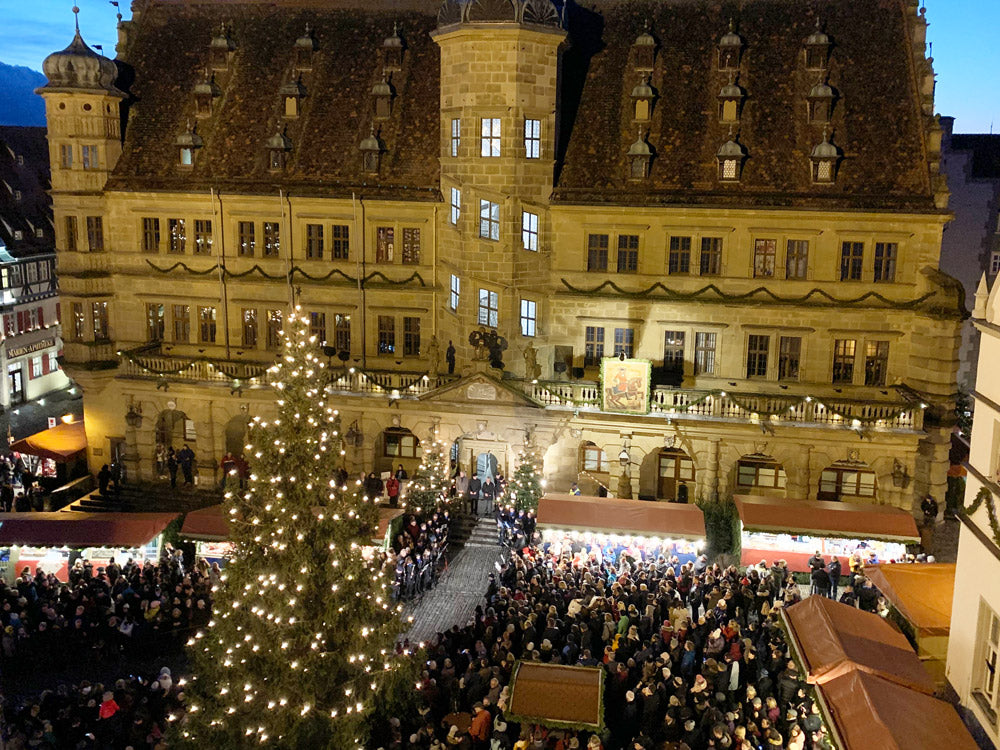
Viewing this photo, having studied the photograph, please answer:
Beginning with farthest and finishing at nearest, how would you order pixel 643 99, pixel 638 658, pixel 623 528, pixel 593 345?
pixel 593 345, pixel 643 99, pixel 623 528, pixel 638 658

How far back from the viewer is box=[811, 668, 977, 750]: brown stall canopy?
18734mm

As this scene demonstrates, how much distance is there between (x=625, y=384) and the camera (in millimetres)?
38312

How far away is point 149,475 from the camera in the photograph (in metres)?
45.2

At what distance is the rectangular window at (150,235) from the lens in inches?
1790

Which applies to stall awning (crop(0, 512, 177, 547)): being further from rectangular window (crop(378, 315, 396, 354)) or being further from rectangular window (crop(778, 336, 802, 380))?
rectangular window (crop(778, 336, 802, 380))

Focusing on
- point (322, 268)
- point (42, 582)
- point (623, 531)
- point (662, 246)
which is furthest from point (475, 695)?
point (322, 268)

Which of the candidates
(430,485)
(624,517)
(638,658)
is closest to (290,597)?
(638,658)

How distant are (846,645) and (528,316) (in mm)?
22217

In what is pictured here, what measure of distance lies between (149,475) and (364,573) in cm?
2800

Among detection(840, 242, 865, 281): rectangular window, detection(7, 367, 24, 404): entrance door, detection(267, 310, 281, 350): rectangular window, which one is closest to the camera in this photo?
detection(840, 242, 865, 281): rectangular window

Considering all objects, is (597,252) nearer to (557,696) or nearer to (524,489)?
(524,489)

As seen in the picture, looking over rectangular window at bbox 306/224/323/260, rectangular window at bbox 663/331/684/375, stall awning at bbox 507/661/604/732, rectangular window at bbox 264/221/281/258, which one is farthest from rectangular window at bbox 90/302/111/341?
stall awning at bbox 507/661/604/732

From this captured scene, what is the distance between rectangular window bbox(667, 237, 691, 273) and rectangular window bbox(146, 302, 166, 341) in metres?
24.0

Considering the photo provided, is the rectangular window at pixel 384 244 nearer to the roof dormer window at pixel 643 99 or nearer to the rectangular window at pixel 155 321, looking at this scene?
the rectangular window at pixel 155 321
